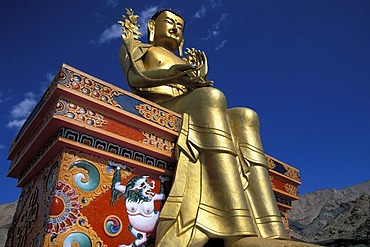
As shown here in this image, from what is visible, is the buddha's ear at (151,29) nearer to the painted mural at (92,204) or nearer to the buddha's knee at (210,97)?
the buddha's knee at (210,97)

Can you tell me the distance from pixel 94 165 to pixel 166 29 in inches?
118

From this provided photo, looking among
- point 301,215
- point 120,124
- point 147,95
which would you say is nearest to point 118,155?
point 120,124

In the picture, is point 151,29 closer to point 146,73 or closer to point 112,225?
point 146,73

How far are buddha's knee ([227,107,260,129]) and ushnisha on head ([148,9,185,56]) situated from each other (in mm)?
1969

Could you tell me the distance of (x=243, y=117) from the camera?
3.95 meters

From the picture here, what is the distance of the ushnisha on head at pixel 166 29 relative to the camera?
216 inches

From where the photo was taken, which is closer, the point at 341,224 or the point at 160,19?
the point at 160,19

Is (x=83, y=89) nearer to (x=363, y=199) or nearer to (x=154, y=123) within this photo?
(x=154, y=123)

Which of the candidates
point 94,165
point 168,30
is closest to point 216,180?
point 94,165

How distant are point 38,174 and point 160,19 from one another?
3.06 metres

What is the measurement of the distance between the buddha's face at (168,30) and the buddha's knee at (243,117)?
77.4 inches

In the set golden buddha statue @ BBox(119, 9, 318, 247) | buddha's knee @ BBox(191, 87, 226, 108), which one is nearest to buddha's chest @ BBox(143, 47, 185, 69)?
golden buddha statue @ BBox(119, 9, 318, 247)

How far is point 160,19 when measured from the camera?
5.58 metres

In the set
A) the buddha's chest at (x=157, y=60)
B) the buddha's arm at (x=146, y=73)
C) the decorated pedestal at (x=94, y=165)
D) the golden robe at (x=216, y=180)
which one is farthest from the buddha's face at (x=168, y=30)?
the decorated pedestal at (x=94, y=165)
